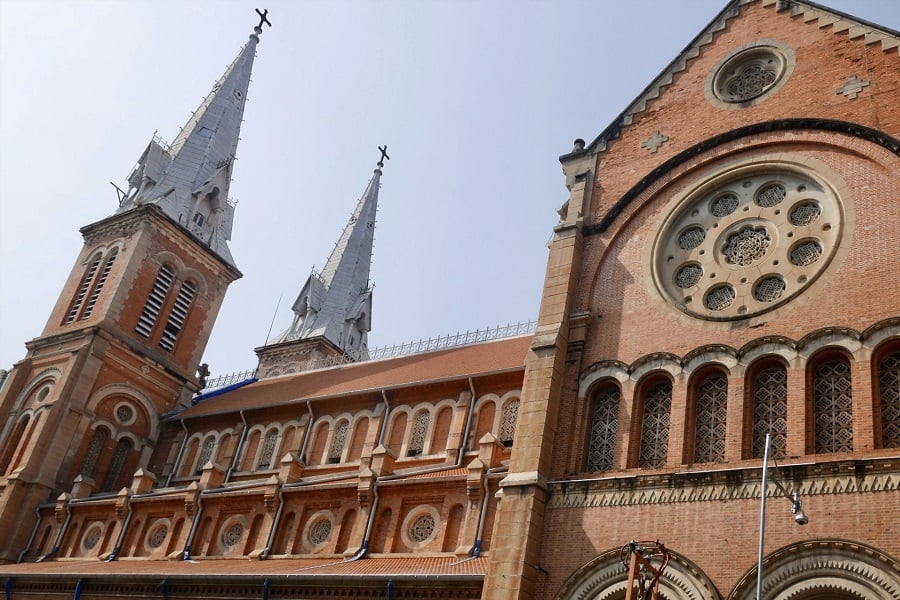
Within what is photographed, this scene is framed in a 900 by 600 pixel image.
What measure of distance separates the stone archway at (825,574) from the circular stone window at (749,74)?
978 centimetres

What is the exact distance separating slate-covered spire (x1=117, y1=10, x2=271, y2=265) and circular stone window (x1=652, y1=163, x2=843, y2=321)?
27770 mm

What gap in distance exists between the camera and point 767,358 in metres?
15.8

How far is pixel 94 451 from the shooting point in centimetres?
3484

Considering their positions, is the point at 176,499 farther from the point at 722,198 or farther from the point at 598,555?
the point at 722,198

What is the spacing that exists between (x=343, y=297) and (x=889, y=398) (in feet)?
140

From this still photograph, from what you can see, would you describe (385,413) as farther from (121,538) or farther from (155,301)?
(155,301)

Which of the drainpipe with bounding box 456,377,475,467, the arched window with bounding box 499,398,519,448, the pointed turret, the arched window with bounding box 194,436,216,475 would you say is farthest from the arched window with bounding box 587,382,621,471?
the pointed turret

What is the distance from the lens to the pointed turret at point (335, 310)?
51250 millimetres

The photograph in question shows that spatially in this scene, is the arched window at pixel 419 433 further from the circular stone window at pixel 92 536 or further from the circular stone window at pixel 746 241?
the circular stone window at pixel 746 241

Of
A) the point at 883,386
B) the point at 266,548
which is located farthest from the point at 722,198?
the point at 266,548

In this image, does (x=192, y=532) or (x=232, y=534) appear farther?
(x=192, y=532)

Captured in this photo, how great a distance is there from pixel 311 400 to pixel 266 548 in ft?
21.6

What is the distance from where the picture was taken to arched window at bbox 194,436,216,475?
33469 millimetres

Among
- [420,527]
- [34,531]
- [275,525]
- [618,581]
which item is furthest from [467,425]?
[34,531]
